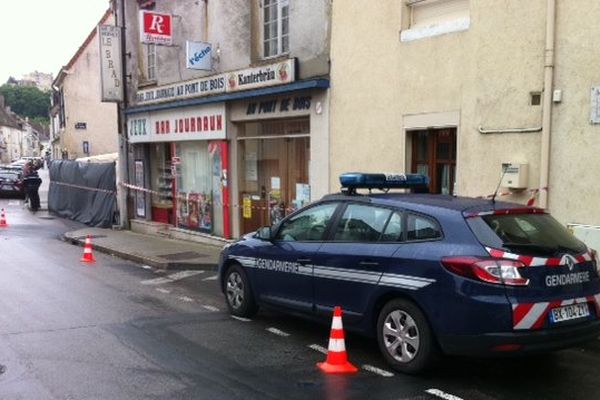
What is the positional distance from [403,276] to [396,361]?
2.50 ft

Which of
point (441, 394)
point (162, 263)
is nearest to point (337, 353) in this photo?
point (441, 394)

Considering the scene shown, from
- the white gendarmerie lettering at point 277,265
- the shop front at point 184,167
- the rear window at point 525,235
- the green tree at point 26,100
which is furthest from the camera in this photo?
the green tree at point 26,100

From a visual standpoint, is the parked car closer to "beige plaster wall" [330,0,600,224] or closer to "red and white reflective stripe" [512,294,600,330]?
"beige plaster wall" [330,0,600,224]

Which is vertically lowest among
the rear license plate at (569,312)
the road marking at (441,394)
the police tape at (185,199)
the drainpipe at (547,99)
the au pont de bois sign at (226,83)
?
the road marking at (441,394)

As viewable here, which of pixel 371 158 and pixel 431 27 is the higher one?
pixel 431 27

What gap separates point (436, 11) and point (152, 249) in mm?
8068

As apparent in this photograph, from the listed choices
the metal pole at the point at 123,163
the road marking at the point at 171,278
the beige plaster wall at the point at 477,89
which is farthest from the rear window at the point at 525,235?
the metal pole at the point at 123,163

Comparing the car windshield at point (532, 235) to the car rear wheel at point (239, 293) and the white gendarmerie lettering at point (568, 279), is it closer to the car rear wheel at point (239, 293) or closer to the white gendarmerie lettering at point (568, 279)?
the white gendarmerie lettering at point (568, 279)

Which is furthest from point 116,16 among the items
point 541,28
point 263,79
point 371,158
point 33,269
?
point 541,28

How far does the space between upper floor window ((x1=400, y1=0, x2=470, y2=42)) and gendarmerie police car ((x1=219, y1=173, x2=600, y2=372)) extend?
3733 millimetres

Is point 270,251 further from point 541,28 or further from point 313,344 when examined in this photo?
point 541,28

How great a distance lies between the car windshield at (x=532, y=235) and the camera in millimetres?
5098

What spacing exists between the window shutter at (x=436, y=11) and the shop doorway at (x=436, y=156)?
168cm

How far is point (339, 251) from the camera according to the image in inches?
242
